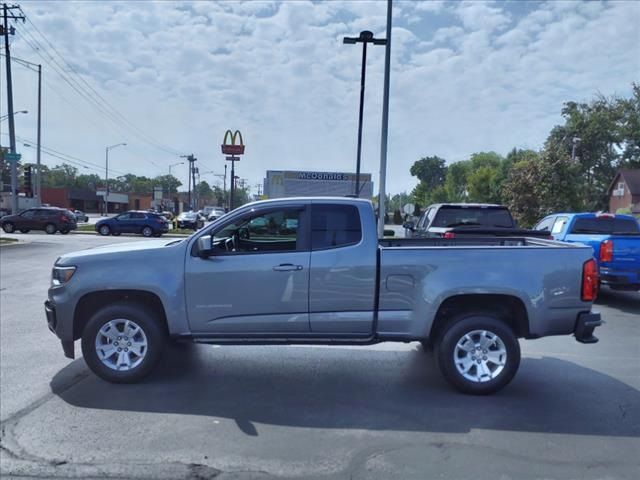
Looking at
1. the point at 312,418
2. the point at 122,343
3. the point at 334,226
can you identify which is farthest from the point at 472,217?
the point at 122,343

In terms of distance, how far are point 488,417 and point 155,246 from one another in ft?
11.7

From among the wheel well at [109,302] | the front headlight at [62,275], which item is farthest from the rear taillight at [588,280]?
the front headlight at [62,275]

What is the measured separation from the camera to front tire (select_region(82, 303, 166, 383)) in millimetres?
5004

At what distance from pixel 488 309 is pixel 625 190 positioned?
59078 millimetres

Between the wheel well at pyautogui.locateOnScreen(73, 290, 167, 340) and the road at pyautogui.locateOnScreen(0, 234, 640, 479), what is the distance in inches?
23.7

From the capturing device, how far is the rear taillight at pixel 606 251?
924 cm

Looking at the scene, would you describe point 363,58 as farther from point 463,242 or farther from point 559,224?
point 463,242

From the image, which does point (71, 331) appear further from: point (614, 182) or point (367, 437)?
point (614, 182)

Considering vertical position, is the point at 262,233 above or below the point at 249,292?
above

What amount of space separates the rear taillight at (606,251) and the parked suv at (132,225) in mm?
27298

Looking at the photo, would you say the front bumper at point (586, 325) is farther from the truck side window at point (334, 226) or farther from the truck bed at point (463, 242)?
the truck side window at point (334, 226)

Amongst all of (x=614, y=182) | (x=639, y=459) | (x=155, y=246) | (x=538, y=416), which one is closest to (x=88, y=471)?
(x=155, y=246)

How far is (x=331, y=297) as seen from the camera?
4973 mm

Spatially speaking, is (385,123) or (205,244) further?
(385,123)
